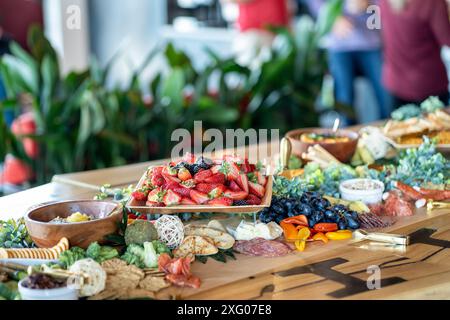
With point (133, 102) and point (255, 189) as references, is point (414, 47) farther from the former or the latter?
point (255, 189)

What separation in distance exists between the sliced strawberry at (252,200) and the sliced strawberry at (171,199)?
7.0 inches

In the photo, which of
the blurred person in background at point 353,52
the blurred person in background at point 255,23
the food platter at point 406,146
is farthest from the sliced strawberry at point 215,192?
the blurred person in background at point 255,23

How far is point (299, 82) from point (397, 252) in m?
Answer: 3.20

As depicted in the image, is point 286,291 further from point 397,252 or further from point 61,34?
point 61,34

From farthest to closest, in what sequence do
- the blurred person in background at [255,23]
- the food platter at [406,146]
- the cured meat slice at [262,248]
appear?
the blurred person in background at [255,23] < the food platter at [406,146] < the cured meat slice at [262,248]

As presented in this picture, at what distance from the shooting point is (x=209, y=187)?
6.13 feet

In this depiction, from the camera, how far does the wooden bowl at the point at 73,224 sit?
166 centimetres

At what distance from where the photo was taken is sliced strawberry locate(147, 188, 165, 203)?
1.85 meters

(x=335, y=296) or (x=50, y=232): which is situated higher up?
(x=50, y=232)

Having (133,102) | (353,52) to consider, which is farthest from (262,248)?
(353,52)

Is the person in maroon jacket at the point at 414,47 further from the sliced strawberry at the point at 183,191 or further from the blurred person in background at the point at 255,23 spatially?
the sliced strawberry at the point at 183,191

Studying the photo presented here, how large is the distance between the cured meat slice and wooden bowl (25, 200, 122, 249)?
31 centimetres
